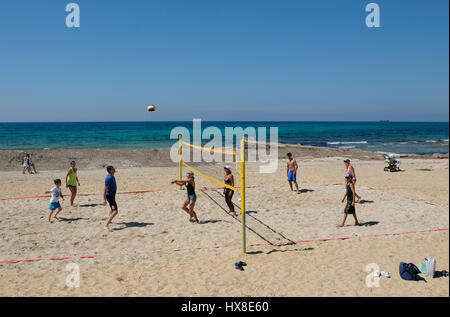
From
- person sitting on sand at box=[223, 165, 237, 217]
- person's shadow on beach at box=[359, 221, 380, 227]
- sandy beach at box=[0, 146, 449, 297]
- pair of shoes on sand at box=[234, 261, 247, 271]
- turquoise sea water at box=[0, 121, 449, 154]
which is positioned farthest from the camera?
turquoise sea water at box=[0, 121, 449, 154]

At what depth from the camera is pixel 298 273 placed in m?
5.44

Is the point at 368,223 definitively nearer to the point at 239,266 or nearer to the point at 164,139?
the point at 239,266

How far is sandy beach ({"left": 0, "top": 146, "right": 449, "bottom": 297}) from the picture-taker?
5.01m

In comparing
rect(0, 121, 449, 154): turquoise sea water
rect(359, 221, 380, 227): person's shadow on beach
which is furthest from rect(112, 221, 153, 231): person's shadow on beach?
rect(0, 121, 449, 154): turquoise sea water

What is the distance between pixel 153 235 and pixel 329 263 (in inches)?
142

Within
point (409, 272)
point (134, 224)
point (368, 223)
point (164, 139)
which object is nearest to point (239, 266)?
point (409, 272)

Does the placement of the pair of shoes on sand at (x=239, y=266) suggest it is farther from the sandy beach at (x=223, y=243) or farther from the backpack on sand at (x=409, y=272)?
the backpack on sand at (x=409, y=272)

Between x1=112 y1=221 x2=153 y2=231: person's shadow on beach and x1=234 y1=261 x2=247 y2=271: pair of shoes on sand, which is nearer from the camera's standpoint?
x1=234 y1=261 x2=247 y2=271: pair of shoes on sand

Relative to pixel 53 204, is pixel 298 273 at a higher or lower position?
lower

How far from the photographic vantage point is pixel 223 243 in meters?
6.91

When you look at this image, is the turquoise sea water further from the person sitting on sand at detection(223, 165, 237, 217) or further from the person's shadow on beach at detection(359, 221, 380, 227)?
the person sitting on sand at detection(223, 165, 237, 217)
